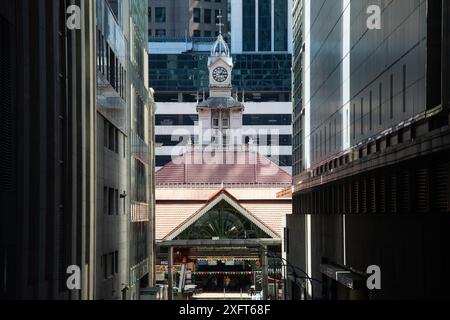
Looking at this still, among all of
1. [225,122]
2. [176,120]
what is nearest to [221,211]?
[225,122]

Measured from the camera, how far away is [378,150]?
1538 inches

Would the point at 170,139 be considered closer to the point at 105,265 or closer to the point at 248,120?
the point at 248,120

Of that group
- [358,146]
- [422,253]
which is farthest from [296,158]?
[422,253]

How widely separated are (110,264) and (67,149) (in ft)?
40.6

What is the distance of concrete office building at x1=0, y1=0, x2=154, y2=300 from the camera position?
28469 millimetres

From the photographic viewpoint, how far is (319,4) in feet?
196

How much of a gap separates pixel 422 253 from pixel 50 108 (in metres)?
12.3

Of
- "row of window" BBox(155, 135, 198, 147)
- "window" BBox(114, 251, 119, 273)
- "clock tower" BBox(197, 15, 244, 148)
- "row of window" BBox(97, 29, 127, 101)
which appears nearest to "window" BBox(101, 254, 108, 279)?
"window" BBox(114, 251, 119, 273)

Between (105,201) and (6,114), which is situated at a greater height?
(6,114)

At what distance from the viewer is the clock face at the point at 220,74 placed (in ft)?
Result: 473

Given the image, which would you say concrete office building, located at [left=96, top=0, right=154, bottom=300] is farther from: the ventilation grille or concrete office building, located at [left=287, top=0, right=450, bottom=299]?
the ventilation grille

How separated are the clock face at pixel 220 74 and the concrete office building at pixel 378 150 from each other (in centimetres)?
7649

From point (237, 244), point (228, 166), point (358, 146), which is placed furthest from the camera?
point (228, 166)
